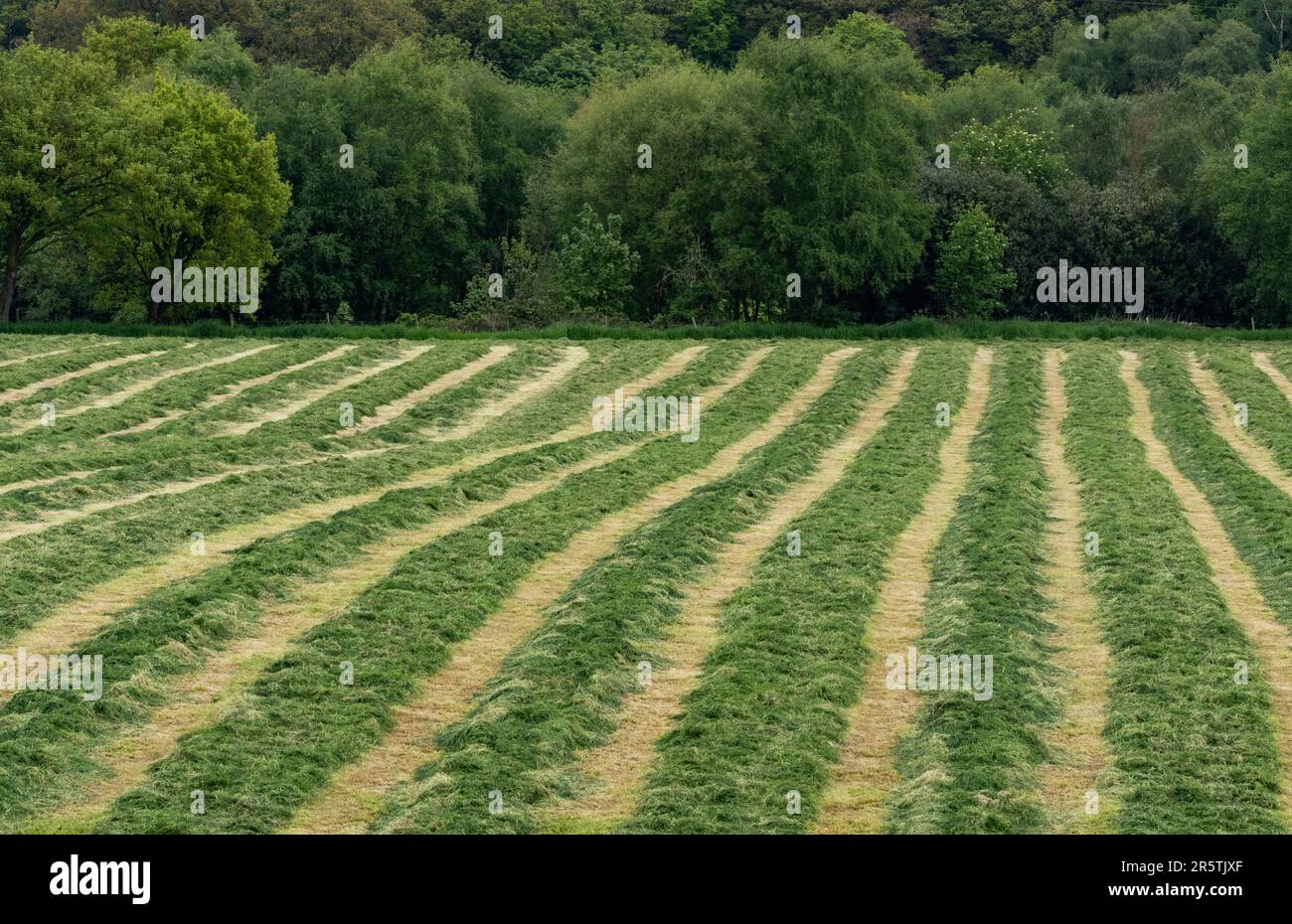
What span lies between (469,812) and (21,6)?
11451cm

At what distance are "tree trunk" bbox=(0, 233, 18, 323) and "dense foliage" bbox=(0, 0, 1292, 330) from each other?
150 millimetres

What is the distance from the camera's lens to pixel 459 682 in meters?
15.3

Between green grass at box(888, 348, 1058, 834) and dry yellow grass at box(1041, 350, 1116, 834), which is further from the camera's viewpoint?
dry yellow grass at box(1041, 350, 1116, 834)

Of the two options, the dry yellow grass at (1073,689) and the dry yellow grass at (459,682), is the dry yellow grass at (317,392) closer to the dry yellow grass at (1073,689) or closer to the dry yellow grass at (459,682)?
the dry yellow grass at (459,682)

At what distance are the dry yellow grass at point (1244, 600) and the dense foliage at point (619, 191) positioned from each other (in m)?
29.1

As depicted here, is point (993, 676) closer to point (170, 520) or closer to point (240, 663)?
point (240, 663)

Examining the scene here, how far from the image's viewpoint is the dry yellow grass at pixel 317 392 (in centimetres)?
3353

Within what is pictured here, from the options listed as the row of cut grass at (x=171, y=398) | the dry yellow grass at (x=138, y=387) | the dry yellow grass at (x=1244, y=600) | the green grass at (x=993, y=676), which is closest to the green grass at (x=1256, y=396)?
the dry yellow grass at (x=1244, y=600)

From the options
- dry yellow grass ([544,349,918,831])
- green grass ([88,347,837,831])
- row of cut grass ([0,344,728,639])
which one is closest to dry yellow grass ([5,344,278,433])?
row of cut grass ([0,344,728,639])

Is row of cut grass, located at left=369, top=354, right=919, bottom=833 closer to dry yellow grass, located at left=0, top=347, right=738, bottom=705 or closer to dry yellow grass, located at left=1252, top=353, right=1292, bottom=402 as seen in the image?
dry yellow grass, located at left=0, top=347, right=738, bottom=705

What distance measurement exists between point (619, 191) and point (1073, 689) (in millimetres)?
51647

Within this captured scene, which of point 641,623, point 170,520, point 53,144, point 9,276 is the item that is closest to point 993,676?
point 641,623

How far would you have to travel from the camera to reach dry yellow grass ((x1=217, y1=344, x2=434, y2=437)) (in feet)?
110

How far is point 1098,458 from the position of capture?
29672 mm
